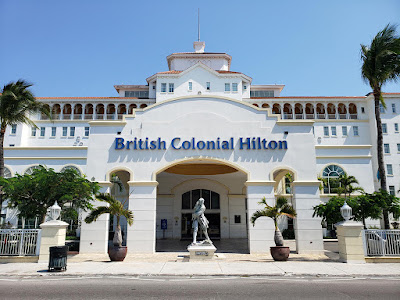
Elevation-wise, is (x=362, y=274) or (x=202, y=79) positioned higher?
(x=202, y=79)

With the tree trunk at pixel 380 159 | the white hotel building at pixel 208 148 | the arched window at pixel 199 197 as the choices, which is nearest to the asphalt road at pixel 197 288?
the tree trunk at pixel 380 159

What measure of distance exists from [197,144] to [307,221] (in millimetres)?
8318

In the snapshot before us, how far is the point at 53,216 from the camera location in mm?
15719

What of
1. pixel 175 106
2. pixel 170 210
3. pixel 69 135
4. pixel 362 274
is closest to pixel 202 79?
pixel 69 135

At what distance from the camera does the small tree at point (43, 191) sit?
17422 millimetres

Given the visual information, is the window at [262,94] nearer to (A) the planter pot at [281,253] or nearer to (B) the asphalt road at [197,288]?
(A) the planter pot at [281,253]

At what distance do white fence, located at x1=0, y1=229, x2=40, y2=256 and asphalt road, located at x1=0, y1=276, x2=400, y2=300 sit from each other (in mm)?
3775

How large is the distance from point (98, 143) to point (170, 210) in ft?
42.8

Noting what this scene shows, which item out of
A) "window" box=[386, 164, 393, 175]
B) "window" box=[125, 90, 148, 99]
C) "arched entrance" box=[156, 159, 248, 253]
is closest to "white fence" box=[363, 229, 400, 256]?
"arched entrance" box=[156, 159, 248, 253]

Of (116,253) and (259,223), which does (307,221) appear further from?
(116,253)

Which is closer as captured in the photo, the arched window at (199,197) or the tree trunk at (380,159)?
the tree trunk at (380,159)

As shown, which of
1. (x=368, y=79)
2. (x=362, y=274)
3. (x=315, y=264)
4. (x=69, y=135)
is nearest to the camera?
(x=362, y=274)

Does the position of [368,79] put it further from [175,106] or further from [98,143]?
[98,143]

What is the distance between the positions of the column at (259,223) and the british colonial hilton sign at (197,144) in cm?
241
